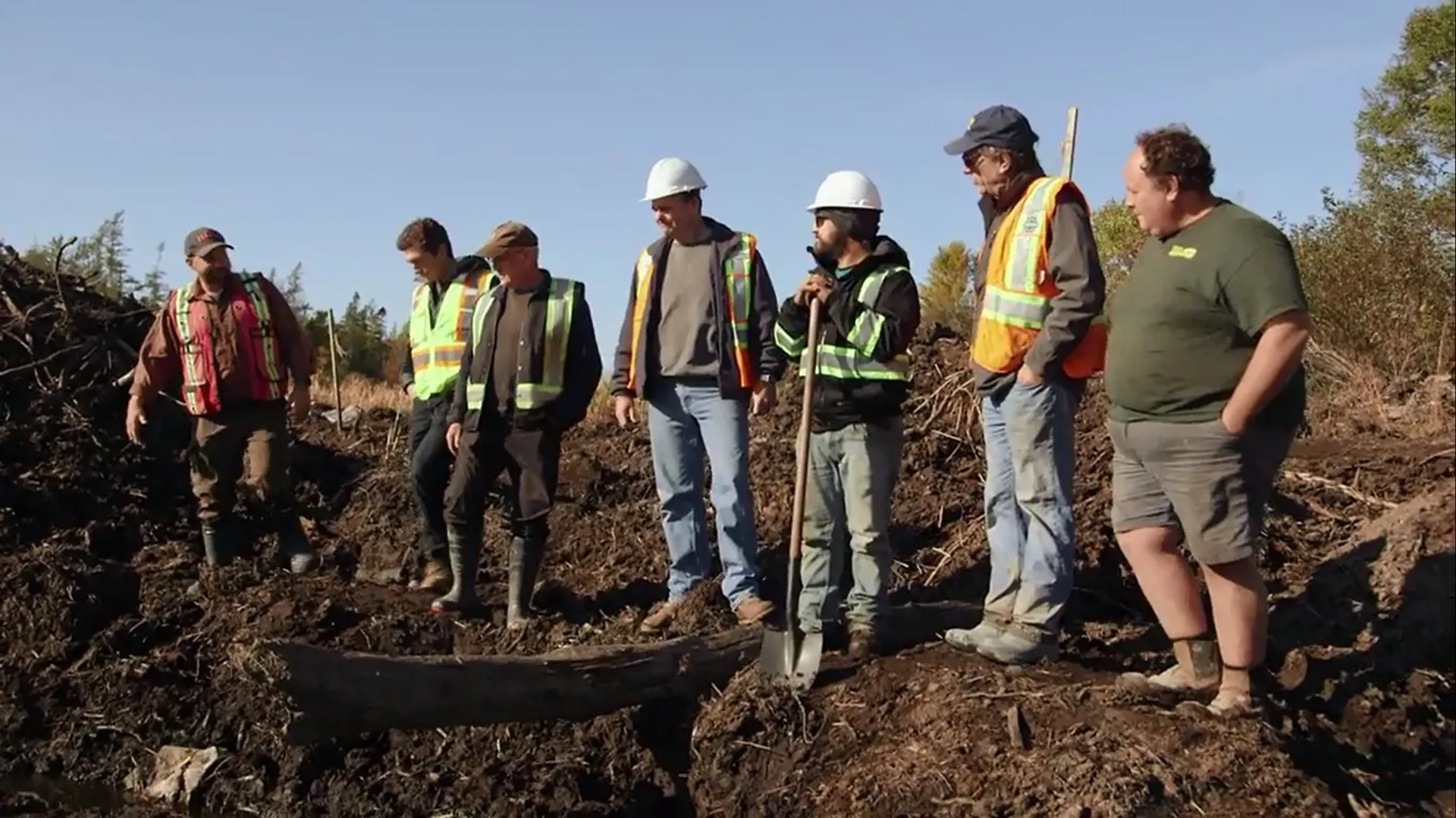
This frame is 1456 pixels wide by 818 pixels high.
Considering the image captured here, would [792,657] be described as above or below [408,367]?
below

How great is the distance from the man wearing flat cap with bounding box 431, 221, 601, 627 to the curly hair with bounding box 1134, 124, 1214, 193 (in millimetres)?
3009

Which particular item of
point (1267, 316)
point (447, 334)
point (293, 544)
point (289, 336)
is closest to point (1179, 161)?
point (1267, 316)

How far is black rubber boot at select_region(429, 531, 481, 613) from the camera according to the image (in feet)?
21.9

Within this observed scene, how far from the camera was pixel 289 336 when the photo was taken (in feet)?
24.6

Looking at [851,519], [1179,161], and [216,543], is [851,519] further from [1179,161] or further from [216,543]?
[216,543]

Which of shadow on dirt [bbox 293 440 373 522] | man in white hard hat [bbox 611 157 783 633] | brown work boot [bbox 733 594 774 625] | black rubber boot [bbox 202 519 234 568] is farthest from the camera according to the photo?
shadow on dirt [bbox 293 440 373 522]

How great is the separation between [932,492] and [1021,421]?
3150mm

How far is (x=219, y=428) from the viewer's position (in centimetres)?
743

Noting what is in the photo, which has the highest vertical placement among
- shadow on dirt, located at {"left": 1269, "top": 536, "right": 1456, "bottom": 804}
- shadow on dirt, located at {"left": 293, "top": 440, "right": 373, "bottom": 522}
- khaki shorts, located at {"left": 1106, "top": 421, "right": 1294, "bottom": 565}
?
khaki shorts, located at {"left": 1106, "top": 421, "right": 1294, "bottom": 565}

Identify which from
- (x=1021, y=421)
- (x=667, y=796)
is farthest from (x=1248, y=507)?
(x=667, y=796)

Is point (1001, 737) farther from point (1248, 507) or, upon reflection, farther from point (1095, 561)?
point (1095, 561)

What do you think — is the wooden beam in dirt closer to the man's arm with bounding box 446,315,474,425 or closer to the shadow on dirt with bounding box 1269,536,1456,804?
the shadow on dirt with bounding box 1269,536,1456,804

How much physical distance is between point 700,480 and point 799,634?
3.95 feet

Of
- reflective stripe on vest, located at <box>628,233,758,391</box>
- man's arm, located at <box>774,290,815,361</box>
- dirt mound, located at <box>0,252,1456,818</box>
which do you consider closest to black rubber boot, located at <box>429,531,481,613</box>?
dirt mound, located at <box>0,252,1456,818</box>
